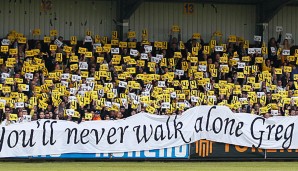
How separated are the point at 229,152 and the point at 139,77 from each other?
18.7 feet

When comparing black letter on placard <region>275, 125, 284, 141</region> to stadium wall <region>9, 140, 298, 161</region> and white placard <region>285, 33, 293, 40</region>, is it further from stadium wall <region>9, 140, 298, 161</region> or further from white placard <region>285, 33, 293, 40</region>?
white placard <region>285, 33, 293, 40</region>

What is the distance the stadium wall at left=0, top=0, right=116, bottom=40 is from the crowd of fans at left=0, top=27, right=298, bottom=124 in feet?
2.66

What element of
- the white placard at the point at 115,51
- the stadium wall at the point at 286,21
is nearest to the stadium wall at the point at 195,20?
the stadium wall at the point at 286,21

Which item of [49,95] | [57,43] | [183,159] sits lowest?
[183,159]

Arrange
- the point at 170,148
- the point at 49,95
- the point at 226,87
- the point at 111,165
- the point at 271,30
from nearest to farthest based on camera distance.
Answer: the point at 111,165 < the point at 170,148 < the point at 49,95 < the point at 226,87 < the point at 271,30

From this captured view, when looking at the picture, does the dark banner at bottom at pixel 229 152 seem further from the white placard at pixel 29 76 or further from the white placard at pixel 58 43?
the white placard at pixel 58 43

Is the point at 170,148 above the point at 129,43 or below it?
below

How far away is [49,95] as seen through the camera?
94.2 feet

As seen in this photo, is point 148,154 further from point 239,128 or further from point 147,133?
point 239,128

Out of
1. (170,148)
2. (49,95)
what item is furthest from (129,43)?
(170,148)

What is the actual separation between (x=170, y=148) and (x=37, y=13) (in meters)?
9.73

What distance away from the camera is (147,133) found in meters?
25.6

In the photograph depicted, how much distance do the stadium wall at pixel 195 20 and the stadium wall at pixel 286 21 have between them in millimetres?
836

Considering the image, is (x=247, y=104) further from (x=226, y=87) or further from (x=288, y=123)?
(x=288, y=123)
